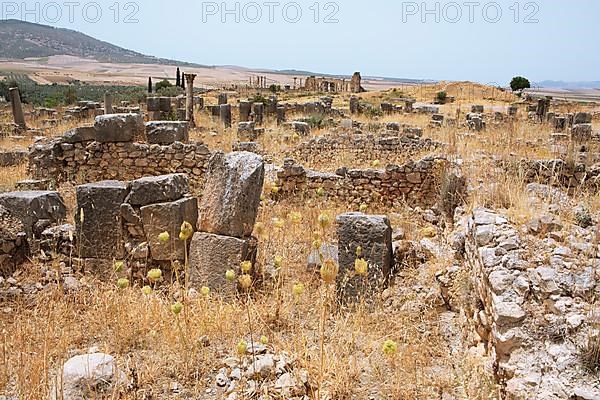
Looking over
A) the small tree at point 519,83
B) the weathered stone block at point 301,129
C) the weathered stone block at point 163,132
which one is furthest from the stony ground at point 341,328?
the small tree at point 519,83

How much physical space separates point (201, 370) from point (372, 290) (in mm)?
2135

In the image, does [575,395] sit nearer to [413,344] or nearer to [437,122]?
[413,344]

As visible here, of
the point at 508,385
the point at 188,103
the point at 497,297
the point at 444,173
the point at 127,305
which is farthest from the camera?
the point at 188,103

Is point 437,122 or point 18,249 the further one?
point 437,122

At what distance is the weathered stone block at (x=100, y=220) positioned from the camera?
18.8ft

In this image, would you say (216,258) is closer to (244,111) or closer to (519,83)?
(244,111)

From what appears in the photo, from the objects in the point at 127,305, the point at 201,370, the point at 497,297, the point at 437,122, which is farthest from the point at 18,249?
the point at 437,122

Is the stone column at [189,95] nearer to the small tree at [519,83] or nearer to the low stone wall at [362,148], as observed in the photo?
the low stone wall at [362,148]

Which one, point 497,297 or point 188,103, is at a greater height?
point 188,103

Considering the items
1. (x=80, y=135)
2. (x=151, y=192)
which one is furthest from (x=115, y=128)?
(x=151, y=192)

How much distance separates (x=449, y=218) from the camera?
738 cm

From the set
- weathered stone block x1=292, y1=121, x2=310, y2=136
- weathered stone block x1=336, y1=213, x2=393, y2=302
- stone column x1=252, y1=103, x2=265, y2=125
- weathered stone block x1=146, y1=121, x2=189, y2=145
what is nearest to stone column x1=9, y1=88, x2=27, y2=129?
stone column x1=252, y1=103, x2=265, y2=125

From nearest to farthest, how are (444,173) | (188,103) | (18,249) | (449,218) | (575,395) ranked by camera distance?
1. (575,395)
2. (18,249)
3. (449,218)
4. (444,173)
5. (188,103)

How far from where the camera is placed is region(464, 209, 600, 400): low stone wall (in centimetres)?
276
